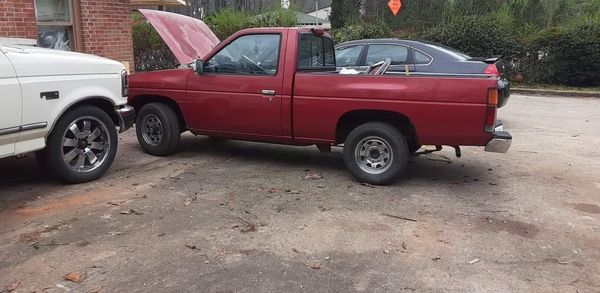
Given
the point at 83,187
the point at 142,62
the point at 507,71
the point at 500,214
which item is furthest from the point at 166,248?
the point at 507,71

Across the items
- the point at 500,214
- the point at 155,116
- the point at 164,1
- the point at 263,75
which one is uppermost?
the point at 164,1

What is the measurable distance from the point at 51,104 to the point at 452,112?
12.9 feet

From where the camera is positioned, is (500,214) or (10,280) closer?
(10,280)

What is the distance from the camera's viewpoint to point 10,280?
3.54 metres

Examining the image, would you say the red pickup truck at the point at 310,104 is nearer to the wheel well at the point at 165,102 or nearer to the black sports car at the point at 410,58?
the wheel well at the point at 165,102

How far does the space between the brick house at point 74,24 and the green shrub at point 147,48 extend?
172 inches

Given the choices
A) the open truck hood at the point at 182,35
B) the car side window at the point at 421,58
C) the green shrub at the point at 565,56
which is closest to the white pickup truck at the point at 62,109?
the open truck hood at the point at 182,35

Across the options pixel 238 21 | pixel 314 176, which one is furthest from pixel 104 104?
pixel 238 21

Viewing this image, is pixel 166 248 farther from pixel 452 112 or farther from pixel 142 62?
pixel 142 62

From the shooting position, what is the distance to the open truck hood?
7.71 m

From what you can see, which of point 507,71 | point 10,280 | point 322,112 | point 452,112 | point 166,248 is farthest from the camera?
point 507,71

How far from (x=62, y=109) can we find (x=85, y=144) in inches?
21.0

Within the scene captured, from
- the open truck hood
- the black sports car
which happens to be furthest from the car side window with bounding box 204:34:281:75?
the black sports car

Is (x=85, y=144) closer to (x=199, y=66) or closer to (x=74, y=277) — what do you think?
(x=199, y=66)
